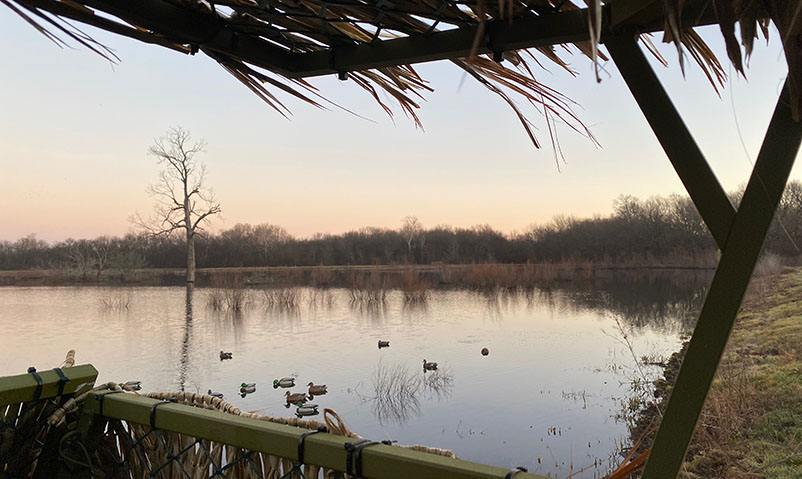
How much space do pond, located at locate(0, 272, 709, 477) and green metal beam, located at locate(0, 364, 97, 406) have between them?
5090mm

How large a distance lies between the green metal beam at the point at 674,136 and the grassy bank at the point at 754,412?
3629 millimetres

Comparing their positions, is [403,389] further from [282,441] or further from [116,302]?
[116,302]

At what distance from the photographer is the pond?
22.3ft

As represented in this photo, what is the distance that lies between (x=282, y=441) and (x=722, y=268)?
0.61 metres

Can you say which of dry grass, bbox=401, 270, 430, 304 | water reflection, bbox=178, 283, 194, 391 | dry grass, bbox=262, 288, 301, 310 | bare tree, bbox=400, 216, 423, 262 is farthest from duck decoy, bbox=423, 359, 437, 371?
bare tree, bbox=400, 216, 423, 262

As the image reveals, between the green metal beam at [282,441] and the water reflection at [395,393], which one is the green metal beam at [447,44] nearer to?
the green metal beam at [282,441]

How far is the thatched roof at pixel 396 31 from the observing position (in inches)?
24.6

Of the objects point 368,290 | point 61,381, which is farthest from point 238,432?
point 368,290

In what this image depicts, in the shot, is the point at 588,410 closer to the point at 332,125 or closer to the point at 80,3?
the point at 80,3

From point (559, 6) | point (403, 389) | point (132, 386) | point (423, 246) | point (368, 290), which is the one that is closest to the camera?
point (559, 6)

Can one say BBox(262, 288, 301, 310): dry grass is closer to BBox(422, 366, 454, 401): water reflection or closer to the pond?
the pond

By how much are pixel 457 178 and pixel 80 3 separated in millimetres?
35132

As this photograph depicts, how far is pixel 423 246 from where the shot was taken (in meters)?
26.5

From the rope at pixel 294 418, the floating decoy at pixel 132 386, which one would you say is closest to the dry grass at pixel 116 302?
the floating decoy at pixel 132 386
